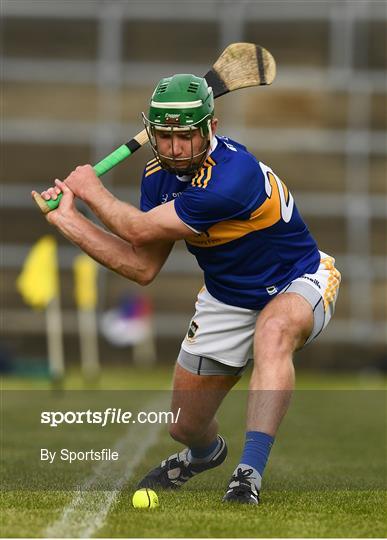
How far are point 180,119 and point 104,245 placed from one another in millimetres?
697

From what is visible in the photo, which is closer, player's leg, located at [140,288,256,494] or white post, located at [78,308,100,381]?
player's leg, located at [140,288,256,494]

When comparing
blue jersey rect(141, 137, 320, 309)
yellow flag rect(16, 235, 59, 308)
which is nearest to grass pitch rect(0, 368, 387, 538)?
blue jersey rect(141, 137, 320, 309)

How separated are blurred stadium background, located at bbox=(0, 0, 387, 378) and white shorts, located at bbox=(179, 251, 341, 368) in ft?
47.1

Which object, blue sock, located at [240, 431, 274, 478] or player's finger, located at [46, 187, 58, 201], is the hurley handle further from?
blue sock, located at [240, 431, 274, 478]

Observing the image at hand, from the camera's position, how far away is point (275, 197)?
556cm

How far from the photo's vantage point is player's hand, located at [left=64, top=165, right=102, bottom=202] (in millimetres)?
5609

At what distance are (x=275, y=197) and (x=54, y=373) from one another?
26.8 feet

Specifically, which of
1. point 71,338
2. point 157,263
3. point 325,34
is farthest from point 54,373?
point 325,34

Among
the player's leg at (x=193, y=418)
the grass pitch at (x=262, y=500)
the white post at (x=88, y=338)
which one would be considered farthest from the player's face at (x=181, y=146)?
the white post at (x=88, y=338)

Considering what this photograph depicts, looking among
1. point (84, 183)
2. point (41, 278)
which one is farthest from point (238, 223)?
point (41, 278)

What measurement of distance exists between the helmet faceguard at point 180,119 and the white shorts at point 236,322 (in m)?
0.72

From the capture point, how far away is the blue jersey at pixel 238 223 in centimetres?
533

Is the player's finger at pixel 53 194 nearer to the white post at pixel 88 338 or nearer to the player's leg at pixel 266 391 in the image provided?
the player's leg at pixel 266 391

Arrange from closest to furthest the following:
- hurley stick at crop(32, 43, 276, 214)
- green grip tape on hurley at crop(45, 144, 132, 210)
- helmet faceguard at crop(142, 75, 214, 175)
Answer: helmet faceguard at crop(142, 75, 214, 175) < green grip tape on hurley at crop(45, 144, 132, 210) < hurley stick at crop(32, 43, 276, 214)
